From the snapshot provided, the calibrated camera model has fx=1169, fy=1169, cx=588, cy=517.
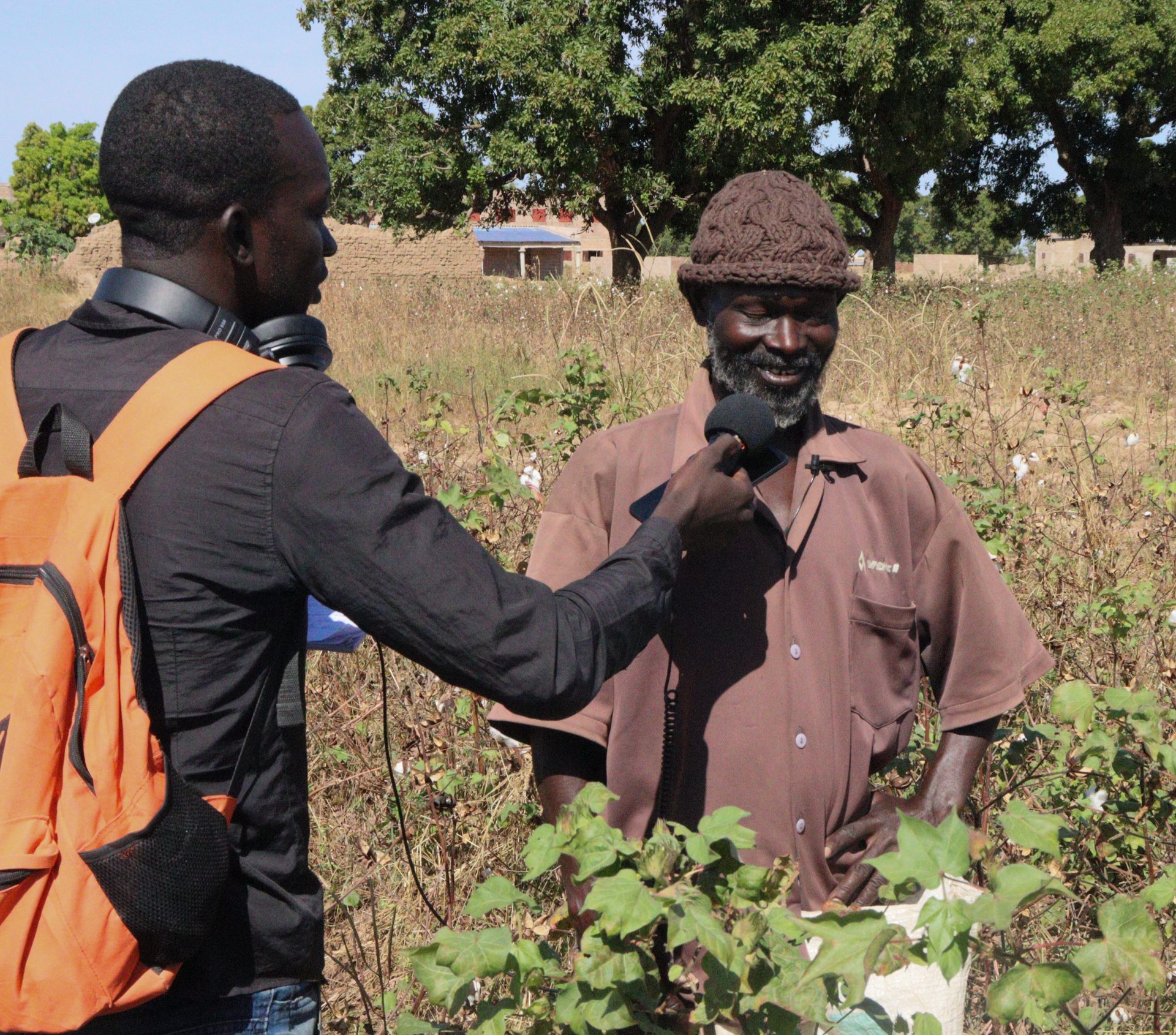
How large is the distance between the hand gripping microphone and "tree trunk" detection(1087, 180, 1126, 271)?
104 feet

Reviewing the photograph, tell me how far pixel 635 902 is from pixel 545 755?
0.83 m

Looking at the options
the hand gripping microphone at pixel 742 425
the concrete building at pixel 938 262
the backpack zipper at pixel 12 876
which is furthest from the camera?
the concrete building at pixel 938 262

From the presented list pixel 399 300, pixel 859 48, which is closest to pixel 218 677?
pixel 399 300

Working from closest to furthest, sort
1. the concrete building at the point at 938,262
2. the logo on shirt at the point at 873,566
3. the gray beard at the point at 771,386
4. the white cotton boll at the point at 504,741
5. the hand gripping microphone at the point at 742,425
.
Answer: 1. the hand gripping microphone at the point at 742,425
2. the logo on shirt at the point at 873,566
3. the gray beard at the point at 771,386
4. the white cotton boll at the point at 504,741
5. the concrete building at the point at 938,262

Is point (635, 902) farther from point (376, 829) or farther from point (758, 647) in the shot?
point (376, 829)

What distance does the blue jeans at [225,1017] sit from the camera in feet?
4.43

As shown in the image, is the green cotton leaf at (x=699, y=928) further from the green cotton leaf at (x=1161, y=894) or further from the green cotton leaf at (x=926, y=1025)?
the green cotton leaf at (x=1161, y=894)

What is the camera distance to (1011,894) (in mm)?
1081

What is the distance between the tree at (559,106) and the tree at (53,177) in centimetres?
2748

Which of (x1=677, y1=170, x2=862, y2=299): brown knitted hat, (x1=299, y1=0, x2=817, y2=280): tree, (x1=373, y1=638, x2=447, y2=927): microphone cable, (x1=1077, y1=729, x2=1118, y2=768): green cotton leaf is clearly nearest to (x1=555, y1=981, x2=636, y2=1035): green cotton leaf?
(x1=373, y1=638, x2=447, y2=927): microphone cable

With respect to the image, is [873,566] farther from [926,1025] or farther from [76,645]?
[76,645]

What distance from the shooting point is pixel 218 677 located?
1345 mm

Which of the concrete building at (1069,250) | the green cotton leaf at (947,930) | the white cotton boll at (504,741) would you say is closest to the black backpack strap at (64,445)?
the green cotton leaf at (947,930)

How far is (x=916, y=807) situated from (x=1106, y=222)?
3299 centimetres
